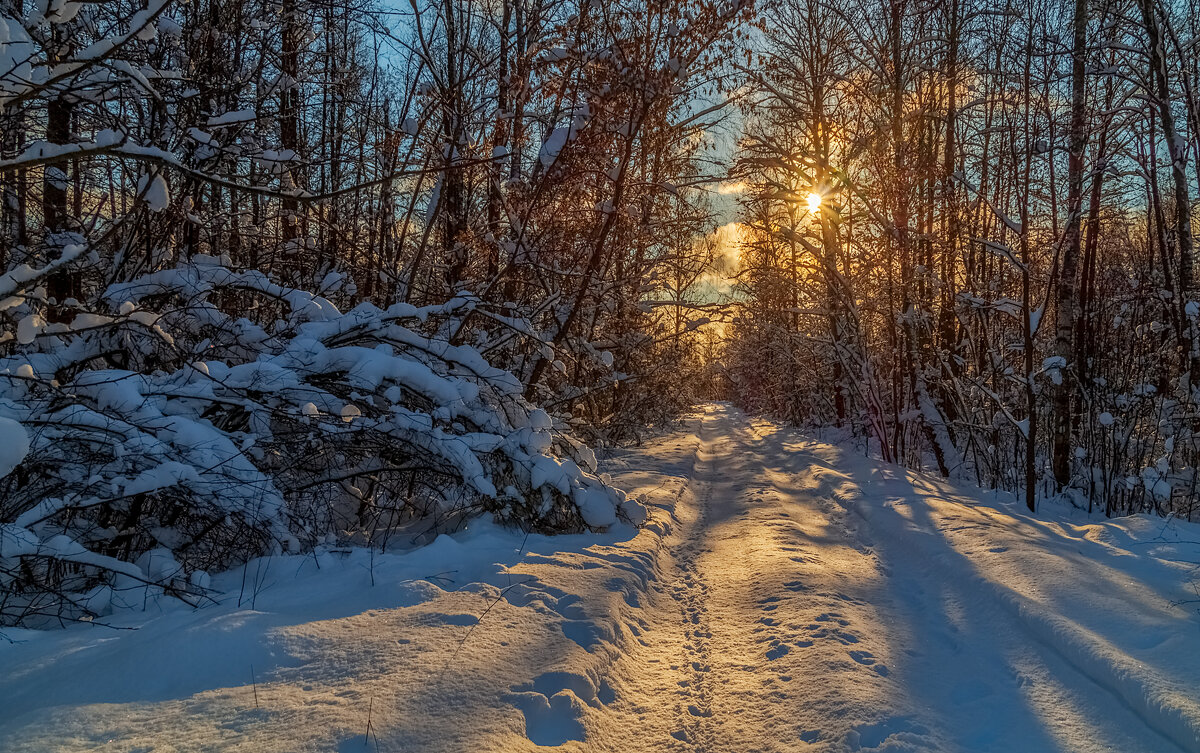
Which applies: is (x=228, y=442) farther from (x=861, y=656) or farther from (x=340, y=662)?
(x=861, y=656)

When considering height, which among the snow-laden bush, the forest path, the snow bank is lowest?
the forest path

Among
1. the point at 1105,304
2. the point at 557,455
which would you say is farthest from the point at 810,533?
the point at 1105,304

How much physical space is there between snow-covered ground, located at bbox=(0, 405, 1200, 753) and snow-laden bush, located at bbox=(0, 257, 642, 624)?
36cm

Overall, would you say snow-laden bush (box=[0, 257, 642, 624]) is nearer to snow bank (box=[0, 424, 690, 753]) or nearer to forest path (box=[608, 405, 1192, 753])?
snow bank (box=[0, 424, 690, 753])

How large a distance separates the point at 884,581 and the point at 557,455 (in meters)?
2.94

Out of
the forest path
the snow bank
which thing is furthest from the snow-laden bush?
the forest path

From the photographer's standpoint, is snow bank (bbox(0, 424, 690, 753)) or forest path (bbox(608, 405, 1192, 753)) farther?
forest path (bbox(608, 405, 1192, 753))

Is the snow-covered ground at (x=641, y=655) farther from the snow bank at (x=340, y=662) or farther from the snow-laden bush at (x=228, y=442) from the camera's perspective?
the snow-laden bush at (x=228, y=442)

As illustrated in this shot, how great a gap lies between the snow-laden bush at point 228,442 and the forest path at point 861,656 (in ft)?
5.02

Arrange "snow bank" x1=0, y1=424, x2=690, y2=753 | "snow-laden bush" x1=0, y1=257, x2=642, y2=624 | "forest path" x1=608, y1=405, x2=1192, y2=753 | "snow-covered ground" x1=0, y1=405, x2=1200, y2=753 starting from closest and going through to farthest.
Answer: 1. "snow bank" x1=0, y1=424, x2=690, y2=753
2. "snow-covered ground" x1=0, y1=405, x2=1200, y2=753
3. "forest path" x1=608, y1=405, x2=1192, y2=753
4. "snow-laden bush" x1=0, y1=257, x2=642, y2=624

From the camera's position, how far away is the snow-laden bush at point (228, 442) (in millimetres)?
3520

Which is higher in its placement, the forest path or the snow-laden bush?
the snow-laden bush

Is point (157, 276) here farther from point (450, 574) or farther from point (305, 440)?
point (450, 574)

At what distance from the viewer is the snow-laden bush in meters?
3.52
